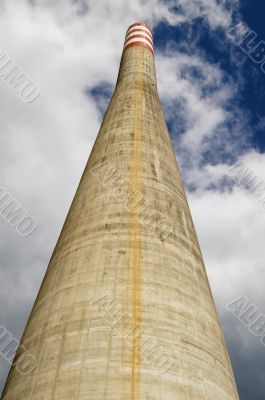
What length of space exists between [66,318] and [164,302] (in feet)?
6.10

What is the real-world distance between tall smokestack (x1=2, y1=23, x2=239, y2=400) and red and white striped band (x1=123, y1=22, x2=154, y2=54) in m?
8.00

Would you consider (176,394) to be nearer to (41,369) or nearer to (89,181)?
(41,369)

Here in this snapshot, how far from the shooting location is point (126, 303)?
8141 mm

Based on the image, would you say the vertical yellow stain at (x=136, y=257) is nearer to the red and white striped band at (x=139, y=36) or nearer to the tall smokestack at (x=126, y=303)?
the tall smokestack at (x=126, y=303)

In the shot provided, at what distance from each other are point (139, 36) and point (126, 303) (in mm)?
14003

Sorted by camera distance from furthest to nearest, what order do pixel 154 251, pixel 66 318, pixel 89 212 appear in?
pixel 89 212
pixel 154 251
pixel 66 318

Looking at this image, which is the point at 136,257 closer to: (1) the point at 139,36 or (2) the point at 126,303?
(2) the point at 126,303

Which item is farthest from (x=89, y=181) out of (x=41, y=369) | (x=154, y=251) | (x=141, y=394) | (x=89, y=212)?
(x=141, y=394)

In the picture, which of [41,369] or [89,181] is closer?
[41,369]

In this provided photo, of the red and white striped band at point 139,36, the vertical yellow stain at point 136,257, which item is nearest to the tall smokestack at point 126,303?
the vertical yellow stain at point 136,257

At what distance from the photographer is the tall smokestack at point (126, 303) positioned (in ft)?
23.9

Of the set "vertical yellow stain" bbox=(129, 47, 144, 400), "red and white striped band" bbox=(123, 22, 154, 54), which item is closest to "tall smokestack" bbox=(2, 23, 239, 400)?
"vertical yellow stain" bbox=(129, 47, 144, 400)

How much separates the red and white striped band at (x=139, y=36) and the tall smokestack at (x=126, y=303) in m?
8.00

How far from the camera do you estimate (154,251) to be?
9328 millimetres
